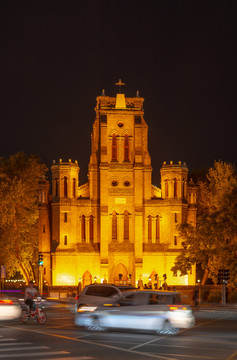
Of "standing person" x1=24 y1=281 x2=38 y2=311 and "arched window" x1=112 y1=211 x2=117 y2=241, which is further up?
"arched window" x1=112 y1=211 x2=117 y2=241

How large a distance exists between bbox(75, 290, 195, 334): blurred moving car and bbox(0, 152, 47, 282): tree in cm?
4354

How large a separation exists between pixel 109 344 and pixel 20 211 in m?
51.3

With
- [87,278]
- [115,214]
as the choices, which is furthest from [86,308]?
[115,214]

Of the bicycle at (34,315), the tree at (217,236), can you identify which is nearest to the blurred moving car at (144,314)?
the bicycle at (34,315)

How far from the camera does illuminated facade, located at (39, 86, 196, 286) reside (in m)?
70.7

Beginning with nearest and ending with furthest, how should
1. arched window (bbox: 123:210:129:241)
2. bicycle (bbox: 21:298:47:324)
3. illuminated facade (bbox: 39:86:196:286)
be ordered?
bicycle (bbox: 21:298:47:324) → illuminated facade (bbox: 39:86:196:286) → arched window (bbox: 123:210:129:241)

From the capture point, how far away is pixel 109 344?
19.9 metres

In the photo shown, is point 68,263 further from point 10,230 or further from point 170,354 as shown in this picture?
point 170,354

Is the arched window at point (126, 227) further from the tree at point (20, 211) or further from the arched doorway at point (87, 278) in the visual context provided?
the tree at point (20, 211)

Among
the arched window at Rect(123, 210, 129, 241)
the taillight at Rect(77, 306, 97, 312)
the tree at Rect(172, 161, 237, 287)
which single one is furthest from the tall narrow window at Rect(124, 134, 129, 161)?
the taillight at Rect(77, 306, 97, 312)

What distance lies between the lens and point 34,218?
72.1 meters

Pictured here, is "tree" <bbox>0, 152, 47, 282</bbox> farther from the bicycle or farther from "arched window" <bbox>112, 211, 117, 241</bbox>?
the bicycle

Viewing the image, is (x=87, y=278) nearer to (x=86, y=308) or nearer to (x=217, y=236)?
(x=217, y=236)

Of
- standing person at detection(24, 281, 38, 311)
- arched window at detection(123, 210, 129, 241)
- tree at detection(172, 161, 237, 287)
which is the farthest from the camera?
arched window at detection(123, 210, 129, 241)
